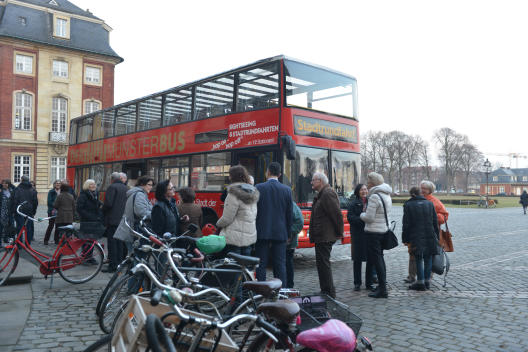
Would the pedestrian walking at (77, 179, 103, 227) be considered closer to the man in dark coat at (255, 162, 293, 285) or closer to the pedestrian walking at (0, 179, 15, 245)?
the pedestrian walking at (0, 179, 15, 245)

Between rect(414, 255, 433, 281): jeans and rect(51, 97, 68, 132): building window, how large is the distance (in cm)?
3843

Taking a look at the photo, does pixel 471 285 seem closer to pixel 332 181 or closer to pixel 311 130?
pixel 332 181

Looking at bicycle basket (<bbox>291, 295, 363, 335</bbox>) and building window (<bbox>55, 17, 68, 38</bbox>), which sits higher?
building window (<bbox>55, 17, 68, 38</bbox>)

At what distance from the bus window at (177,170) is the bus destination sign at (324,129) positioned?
3483mm

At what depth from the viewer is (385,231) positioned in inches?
265

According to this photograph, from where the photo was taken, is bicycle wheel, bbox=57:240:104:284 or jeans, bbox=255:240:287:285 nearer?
jeans, bbox=255:240:287:285

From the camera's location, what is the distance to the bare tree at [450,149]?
2899 inches

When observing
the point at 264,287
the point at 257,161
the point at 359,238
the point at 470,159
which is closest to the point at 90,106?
the point at 257,161

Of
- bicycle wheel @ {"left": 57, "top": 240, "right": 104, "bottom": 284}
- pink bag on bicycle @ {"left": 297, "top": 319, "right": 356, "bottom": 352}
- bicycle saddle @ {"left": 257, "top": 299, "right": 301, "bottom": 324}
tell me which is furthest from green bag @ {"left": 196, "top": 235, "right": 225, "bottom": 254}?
bicycle wheel @ {"left": 57, "top": 240, "right": 104, "bottom": 284}

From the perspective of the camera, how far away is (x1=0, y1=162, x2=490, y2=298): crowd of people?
5477mm

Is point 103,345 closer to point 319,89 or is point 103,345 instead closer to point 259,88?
point 259,88

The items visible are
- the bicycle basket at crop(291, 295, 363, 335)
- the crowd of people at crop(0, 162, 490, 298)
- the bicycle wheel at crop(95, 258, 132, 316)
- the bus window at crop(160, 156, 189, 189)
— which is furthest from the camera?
the bus window at crop(160, 156, 189, 189)

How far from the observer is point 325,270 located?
20.2 ft

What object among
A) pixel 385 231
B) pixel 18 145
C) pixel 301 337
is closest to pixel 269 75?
pixel 385 231
